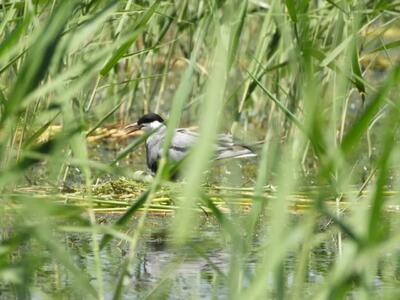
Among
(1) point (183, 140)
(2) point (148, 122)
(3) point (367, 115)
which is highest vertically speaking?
(2) point (148, 122)

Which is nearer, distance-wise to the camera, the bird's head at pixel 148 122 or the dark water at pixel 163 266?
the dark water at pixel 163 266

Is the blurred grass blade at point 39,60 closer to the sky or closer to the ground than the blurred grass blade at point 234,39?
closer to the ground

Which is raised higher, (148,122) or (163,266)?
(148,122)

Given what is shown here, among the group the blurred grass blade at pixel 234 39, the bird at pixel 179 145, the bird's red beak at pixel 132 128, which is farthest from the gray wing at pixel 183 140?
the blurred grass blade at pixel 234 39

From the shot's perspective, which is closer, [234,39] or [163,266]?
[234,39]

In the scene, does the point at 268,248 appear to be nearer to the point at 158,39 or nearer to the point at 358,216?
the point at 358,216

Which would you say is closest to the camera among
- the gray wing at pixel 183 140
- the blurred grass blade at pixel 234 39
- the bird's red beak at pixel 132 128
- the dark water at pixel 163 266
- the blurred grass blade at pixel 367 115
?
the blurred grass blade at pixel 367 115

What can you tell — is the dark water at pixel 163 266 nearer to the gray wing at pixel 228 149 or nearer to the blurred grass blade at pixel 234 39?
the blurred grass blade at pixel 234 39

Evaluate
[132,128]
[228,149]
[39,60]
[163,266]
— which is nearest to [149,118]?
[132,128]

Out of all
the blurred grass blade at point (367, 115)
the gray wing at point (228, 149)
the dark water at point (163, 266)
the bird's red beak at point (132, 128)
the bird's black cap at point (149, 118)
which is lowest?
the dark water at point (163, 266)

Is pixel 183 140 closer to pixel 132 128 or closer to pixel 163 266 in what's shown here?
pixel 132 128

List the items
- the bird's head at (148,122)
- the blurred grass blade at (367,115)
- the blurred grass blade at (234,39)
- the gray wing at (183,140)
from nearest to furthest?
the blurred grass blade at (367,115) → the blurred grass blade at (234,39) → the gray wing at (183,140) → the bird's head at (148,122)

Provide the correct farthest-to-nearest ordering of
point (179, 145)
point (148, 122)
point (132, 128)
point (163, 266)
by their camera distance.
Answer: point (132, 128), point (148, 122), point (179, 145), point (163, 266)

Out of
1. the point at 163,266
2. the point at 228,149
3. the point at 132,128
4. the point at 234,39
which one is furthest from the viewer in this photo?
the point at 132,128
